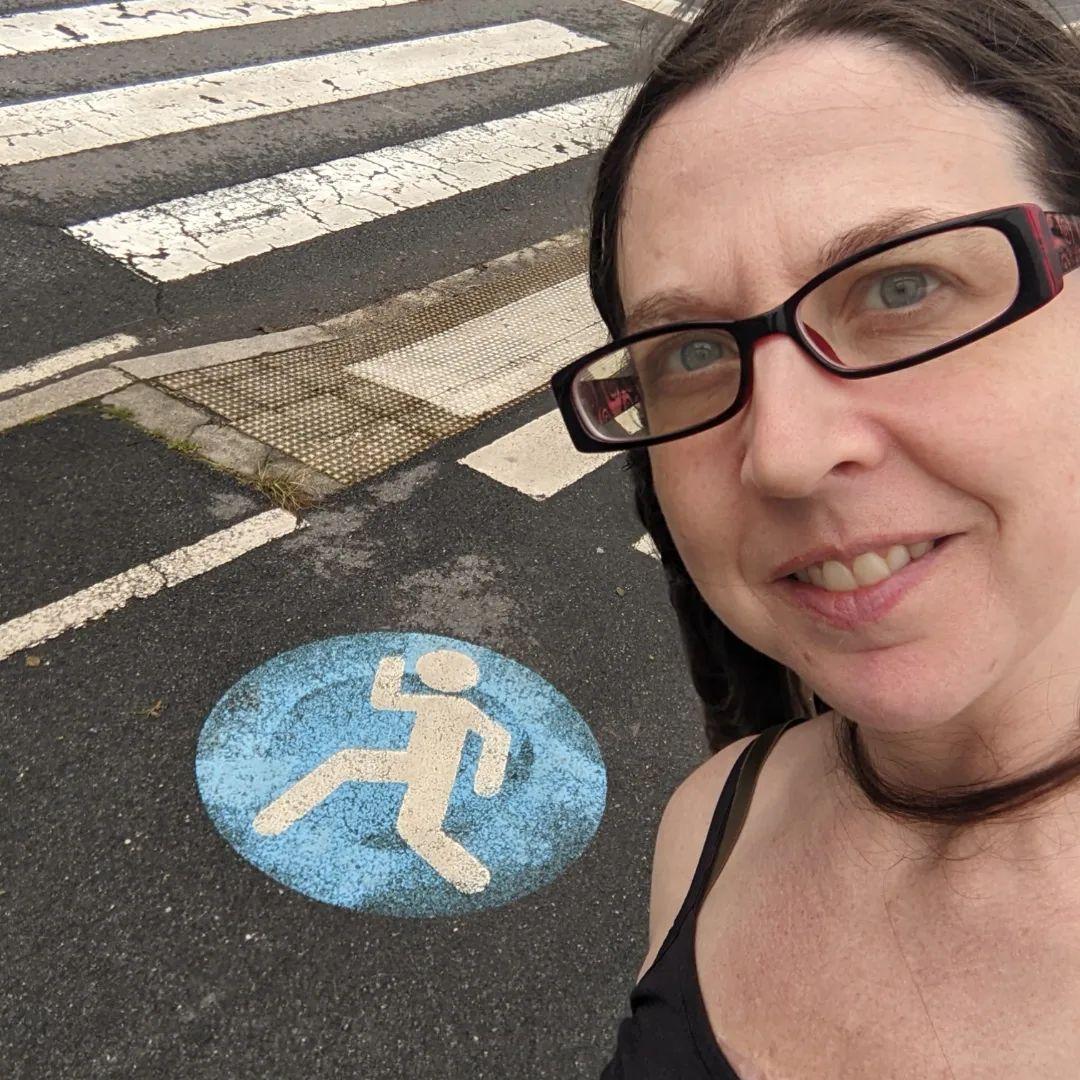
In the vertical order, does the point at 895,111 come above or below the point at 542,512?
above

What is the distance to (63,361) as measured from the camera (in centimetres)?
516

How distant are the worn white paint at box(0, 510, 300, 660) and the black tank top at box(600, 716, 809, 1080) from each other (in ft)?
9.14

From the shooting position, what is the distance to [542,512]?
4.56 m

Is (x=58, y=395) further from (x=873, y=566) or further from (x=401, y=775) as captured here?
(x=873, y=566)

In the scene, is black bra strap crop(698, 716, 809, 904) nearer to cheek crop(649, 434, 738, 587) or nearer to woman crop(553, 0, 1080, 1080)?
woman crop(553, 0, 1080, 1080)

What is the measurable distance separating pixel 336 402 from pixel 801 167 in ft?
13.7

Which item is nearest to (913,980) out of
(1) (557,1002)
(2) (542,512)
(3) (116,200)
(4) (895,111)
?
(4) (895,111)

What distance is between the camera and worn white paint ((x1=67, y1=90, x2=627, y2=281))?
6.18 m

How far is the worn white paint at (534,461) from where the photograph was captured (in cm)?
473

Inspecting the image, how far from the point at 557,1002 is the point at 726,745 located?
1.20 m

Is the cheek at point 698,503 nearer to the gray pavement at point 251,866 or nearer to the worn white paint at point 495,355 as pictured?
the gray pavement at point 251,866

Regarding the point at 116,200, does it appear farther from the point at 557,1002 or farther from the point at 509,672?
the point at 557,1002

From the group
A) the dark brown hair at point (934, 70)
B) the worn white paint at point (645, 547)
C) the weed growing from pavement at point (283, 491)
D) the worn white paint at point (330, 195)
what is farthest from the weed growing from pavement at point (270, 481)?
the dark brown hair at point (934, 70)

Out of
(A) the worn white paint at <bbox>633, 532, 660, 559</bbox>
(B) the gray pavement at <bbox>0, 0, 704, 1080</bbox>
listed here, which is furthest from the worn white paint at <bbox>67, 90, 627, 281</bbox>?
(A) the worn white paint at <bbox>633, 532, 660, 559</bbox>
